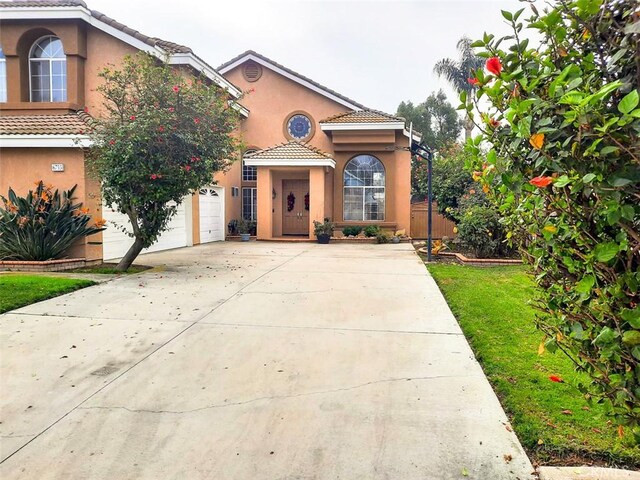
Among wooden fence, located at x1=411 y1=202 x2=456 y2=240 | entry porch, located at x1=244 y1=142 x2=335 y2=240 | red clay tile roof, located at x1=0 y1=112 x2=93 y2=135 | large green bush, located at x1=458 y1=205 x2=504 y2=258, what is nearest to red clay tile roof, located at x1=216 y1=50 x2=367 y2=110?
entry porch, located at x1=244 y1=142 x2=335 y2=240

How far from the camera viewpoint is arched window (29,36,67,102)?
A: 14367 mm

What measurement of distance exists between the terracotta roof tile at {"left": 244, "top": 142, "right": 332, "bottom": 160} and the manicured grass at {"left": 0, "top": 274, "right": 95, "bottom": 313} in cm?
1138

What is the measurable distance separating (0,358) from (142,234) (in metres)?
5.78

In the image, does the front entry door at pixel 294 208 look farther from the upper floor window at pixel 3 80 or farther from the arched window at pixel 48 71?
the upper floor window at pixel 3 80

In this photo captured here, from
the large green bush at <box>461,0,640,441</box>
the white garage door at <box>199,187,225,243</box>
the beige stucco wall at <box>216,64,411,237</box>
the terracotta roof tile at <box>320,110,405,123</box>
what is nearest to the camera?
the large green bush at <box>461,0,640,441</box>

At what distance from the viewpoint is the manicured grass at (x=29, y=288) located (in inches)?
283

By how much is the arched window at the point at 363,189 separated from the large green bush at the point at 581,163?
18.2 metres

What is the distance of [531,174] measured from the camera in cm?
226

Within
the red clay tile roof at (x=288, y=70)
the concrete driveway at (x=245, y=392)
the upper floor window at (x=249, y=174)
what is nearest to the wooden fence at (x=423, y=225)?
the red clay tile roof at (x=288, y=70)

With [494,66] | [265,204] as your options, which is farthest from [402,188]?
[494,66]

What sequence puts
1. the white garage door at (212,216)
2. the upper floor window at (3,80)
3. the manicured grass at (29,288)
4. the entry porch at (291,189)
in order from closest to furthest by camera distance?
1. the manicured grass at (29,288)
2. the upper floor window at (3,80)
3. the white garage door at (212,216)
4. the entry porch at (291,189)

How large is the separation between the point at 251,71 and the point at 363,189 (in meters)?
7.77

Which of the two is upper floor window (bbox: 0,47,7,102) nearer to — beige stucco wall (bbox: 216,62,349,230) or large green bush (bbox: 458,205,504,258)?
beige stucco wall (bbox: 216,62,349,230)

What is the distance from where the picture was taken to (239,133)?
17484mm
